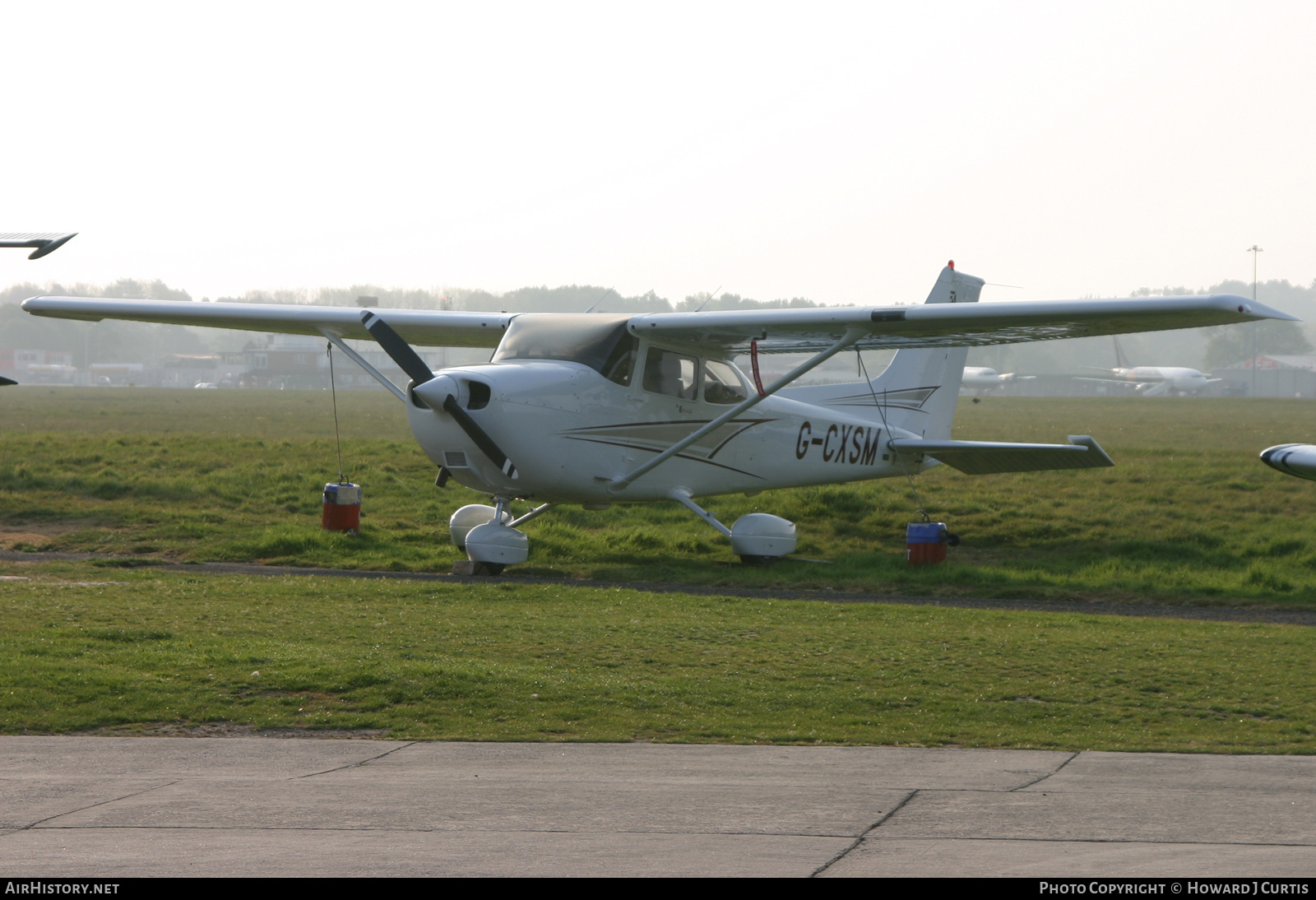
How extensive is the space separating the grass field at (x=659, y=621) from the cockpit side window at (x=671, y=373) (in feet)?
7.13

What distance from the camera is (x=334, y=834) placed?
526 centimetres

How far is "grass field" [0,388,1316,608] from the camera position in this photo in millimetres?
15398

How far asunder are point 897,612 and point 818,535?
233 inches

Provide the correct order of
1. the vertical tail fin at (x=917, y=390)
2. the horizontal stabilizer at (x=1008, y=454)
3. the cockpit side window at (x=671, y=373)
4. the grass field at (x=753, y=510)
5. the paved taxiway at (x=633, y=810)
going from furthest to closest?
the vertical tail fin at (x=917, y=390) → the horizontal stabilizer at (x=1008, y=454) → the cockpit side window at (x=671, y=373) → the grass field at (x=753, y=510) → the paved taxiway at (x=633, y=810)

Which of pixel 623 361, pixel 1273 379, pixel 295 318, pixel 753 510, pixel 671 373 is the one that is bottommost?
pixel 1273 379

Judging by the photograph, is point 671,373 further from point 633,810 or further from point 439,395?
point 633,810

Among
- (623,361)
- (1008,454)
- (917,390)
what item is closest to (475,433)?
(623,361)

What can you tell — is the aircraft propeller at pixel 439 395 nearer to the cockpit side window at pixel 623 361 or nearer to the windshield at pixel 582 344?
the windshield at pixel 582 344

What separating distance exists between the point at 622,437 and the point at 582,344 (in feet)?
4.01

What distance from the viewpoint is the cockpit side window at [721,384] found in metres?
16.7

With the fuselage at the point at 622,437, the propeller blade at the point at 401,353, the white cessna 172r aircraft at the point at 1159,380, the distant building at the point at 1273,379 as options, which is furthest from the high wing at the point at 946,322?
the distant building at the point at 1273,379

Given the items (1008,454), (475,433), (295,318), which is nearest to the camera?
(475,433)

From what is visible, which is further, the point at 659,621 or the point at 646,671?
the point at 659,621

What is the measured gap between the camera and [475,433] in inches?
557
